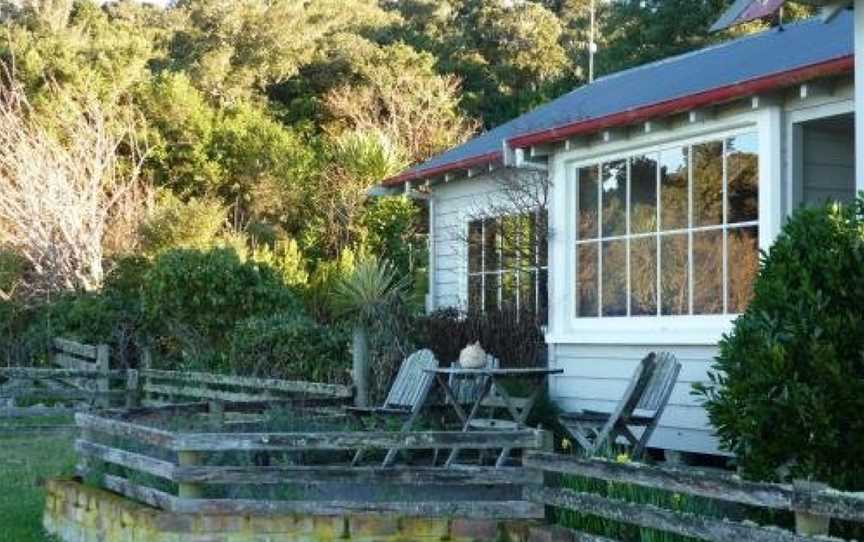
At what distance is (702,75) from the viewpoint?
12.4m

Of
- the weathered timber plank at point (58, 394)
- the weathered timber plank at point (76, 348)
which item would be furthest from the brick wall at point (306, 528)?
the weathered timber plank at point (76, 348)

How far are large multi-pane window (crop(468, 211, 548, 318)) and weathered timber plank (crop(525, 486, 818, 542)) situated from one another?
6133mm

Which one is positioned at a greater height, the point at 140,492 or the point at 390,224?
the point at 390,224

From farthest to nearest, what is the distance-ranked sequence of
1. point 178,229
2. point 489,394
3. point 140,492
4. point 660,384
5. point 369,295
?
point 178,229
point 369,295
point 489,394
point 660,384
point 140,492

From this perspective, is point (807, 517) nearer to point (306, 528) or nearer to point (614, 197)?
point (306, 528)

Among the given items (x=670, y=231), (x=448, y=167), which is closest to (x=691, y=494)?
A: (x=670, y=231)

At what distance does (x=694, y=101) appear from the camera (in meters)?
10.1

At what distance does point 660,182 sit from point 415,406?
2.74 meters

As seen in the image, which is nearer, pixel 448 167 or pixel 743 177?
pixel 743 177

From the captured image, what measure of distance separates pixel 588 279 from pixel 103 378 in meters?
8.47

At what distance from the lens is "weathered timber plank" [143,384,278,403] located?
14.4 m

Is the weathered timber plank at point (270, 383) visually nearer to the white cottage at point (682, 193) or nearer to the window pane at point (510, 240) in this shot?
the white cottage at point (682, 193)

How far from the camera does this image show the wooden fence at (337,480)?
7.89 meters

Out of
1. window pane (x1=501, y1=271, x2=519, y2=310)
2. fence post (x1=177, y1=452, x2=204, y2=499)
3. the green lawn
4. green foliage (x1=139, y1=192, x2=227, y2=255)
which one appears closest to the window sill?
window pane (x1=501, y1=271, x2=519, y2=310)
